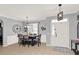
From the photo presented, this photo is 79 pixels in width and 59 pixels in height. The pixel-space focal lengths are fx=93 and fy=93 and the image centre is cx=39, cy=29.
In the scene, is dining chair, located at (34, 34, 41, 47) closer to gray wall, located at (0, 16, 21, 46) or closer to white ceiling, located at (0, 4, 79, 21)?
white ceiling, located at (0, 4, 79, 21)

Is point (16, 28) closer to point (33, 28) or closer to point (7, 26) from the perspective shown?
point (7, 26)

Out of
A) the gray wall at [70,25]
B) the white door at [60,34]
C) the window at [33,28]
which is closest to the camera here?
the gray wall at [70,25]

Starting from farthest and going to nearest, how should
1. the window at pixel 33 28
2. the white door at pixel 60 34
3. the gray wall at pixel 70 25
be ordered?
the window at pixel 33 28 < the white door at pixel 60 34 < the gray wall at pixel 70 25

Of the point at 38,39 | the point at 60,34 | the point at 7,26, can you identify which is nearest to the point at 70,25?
the point at 60,34

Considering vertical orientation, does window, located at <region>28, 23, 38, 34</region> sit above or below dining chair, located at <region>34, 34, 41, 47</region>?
above

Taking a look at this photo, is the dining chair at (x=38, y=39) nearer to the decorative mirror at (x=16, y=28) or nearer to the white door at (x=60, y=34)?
the white door at (x=60, y=34)

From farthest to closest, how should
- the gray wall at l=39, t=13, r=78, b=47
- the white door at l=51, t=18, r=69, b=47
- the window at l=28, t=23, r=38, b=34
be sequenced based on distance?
the window at l=28, t=23, r=38, b=34, the white door at l=51, t=18, r=69, b=47, the gray wall at l=39, t=13, r=78, b=47

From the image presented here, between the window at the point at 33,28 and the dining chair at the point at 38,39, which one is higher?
the window at the point at 33,28

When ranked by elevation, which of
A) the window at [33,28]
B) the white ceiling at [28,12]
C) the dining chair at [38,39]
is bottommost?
the dining chair at [38,39]

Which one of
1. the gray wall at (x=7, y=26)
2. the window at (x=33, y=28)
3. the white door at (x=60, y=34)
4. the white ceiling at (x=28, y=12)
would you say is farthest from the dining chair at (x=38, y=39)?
the gray wall at (x=7, y=26)

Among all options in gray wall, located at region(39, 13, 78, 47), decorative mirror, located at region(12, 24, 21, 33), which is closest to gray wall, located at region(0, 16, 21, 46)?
decorative mirror, located at region(12, 24, 21, 33)

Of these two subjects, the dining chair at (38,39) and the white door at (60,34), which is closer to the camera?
the white door at (60,34)

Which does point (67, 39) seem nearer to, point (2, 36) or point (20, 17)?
point (20, 17)

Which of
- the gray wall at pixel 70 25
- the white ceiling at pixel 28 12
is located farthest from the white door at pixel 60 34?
the white ceiling at pixel 28 12
